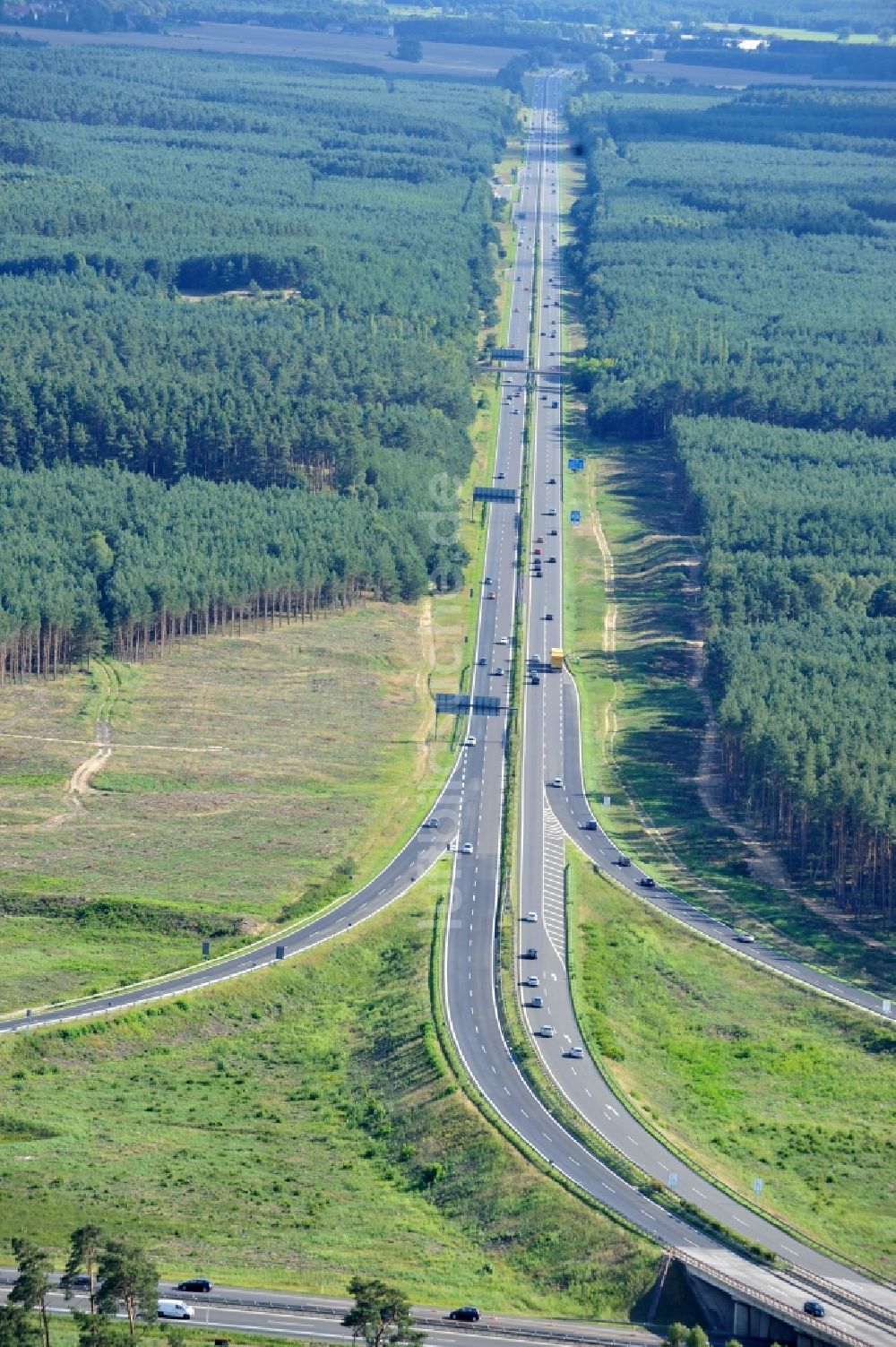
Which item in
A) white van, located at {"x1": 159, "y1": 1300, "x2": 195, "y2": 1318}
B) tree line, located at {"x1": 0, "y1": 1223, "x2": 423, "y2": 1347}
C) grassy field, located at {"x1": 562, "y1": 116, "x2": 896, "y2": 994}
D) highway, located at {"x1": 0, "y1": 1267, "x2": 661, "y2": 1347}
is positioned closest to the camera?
tree line, located at {"x1": 0, "y1": 1223, "x2": 423, "y2": 1347}

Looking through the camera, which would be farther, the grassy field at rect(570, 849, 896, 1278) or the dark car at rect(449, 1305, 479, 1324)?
A: the grassy field at rect(570, 849, 896, 1278)

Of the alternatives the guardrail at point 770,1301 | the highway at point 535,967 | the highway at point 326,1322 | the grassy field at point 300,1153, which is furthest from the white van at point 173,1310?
the guardrail at point 770,1301

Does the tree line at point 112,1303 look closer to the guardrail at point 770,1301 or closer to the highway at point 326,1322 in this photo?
the highway at point 326,1322

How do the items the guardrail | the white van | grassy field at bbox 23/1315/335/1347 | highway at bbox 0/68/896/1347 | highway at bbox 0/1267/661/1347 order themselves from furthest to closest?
highway at bbox 0/68/896/1347 → the white van → highway at bbox 0/1267/661/1347 → the guardrail → grassy field at bbox 23/1315/335/1347

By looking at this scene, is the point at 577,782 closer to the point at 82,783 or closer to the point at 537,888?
the point at 537,888

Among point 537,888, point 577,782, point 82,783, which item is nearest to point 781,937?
point 537,888

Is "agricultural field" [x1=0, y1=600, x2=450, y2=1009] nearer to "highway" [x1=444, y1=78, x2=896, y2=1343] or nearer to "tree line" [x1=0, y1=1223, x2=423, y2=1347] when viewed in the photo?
"highway" [x1=444, y1=78, x2=896, y2=1343]

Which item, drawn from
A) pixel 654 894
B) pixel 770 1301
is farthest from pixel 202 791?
pixel 770 1301

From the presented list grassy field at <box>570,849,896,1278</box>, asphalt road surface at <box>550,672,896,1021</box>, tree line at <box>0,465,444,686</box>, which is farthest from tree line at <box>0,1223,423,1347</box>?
tree line at <box>0,465,444,686</box>
